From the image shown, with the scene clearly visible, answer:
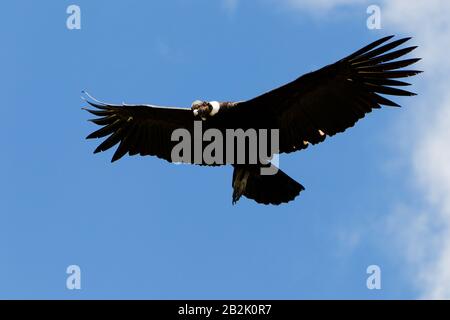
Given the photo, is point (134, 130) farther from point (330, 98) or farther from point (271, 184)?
point (330, 98)

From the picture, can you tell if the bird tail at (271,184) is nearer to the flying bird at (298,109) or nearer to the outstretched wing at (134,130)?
the flying bird at (298,109)

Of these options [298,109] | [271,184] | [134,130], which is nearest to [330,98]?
[298,109]

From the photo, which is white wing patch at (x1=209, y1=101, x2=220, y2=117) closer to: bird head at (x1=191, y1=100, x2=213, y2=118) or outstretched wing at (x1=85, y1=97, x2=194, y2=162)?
bird head at (x1=191, y1=100, x2=213, y2=118)

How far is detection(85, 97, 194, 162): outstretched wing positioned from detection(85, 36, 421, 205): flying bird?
23 mm

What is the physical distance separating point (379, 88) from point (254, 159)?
219cm

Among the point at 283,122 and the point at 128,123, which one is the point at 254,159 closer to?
the point at 283,122

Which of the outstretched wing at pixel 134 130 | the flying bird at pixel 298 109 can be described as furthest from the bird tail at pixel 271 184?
the outstretched wing at pixel 134 130

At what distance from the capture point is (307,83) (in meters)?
14.6

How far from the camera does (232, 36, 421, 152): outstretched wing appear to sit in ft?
47.0

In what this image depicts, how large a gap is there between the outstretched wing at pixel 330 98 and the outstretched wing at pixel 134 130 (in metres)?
1.75

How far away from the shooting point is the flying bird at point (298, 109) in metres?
14.4

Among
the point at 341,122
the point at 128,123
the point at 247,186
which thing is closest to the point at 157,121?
the point at 128,123

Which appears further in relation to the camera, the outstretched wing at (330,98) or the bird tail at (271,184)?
the bird tail at (271,184)

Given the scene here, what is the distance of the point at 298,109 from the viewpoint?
592 inches
